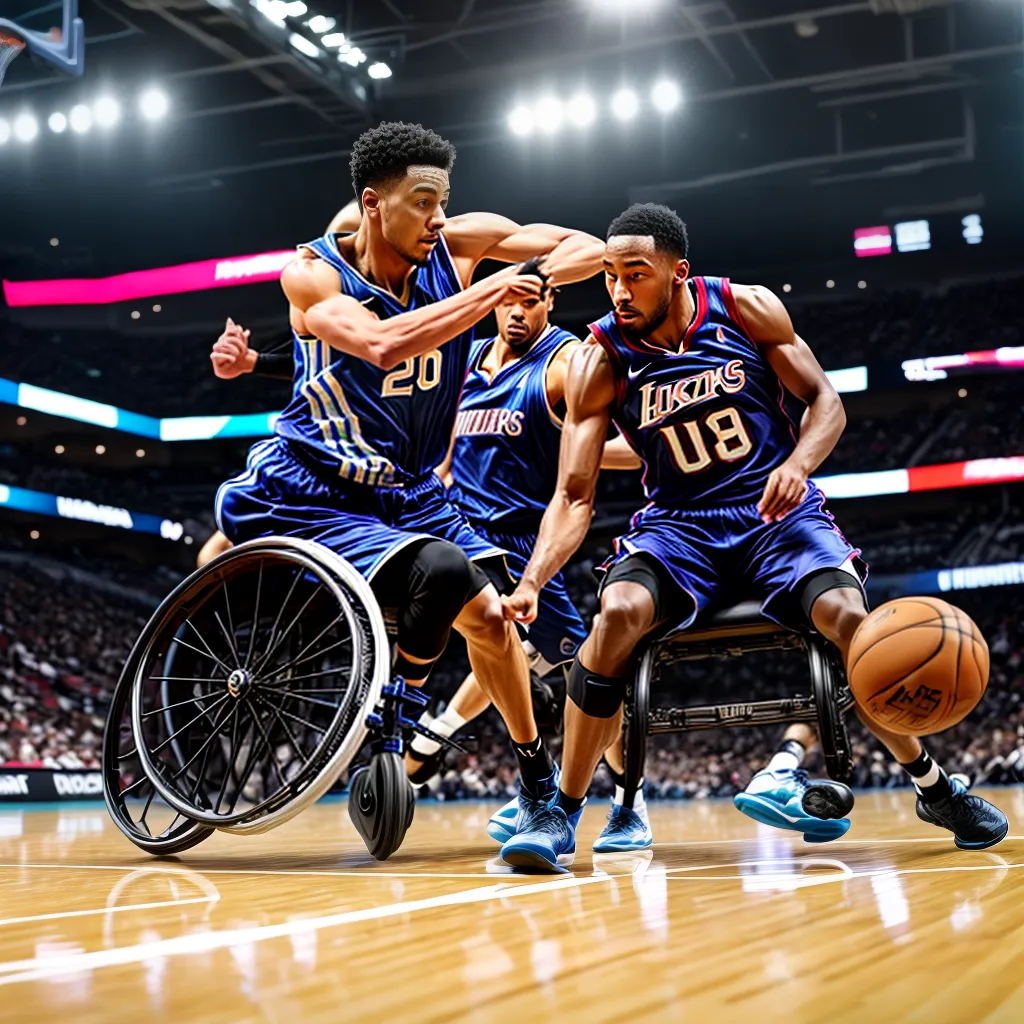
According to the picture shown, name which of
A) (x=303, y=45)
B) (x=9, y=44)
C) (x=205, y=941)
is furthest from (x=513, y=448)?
(x=303, y=45)

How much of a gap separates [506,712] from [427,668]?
26cm

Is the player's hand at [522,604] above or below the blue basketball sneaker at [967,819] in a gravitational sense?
above

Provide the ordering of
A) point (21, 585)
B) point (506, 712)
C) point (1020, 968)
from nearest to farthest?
point (1020, 968)
point (506, 712)
point (21, 585)

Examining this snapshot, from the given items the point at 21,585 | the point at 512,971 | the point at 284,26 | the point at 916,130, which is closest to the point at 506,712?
the point at 512,971

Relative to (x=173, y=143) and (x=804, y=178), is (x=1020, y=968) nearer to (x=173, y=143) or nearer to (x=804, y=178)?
(x=804, y=178)

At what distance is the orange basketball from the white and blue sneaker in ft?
3.39

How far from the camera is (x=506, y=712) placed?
11.2 feet

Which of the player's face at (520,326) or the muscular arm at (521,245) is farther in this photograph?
the player's face at (520,326)

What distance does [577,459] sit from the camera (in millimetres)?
3396

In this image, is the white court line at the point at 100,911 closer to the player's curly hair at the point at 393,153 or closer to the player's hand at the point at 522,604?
the player's hand at the point at 522,604

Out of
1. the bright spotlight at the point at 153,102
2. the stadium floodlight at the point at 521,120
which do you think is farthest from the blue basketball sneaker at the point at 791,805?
the bright spotlight at the point at 153,102

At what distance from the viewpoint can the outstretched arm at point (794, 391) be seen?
3102 mm

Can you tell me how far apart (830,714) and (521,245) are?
1.80 metres

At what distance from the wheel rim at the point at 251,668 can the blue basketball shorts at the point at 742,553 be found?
2.83 feet
